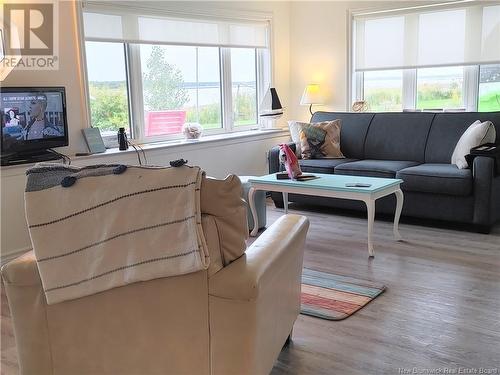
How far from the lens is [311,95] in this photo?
624cm

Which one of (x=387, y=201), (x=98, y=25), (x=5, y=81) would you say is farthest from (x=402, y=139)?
(x=5, y=81)

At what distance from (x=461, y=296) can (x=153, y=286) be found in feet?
6.61

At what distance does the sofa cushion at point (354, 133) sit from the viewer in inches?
215

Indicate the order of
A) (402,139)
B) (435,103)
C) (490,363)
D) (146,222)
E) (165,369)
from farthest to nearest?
(435,103)
(402,139)
(490,363)
(165,369)
(146,222)

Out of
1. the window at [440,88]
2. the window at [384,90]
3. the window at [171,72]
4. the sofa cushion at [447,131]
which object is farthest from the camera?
the window at [384,90]

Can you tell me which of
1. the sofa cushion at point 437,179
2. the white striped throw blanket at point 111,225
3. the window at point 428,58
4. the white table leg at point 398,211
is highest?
the window at point 428,58

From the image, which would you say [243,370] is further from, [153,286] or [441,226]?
[441,226]

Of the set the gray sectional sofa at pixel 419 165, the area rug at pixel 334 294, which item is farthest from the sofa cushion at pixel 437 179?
the area rug at pixel 334 294

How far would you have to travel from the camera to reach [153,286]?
188cm

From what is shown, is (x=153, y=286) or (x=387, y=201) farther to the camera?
(x=387, y=201)

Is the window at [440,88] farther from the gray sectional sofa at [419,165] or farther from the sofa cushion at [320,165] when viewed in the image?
the sofa cushion at [320,165]

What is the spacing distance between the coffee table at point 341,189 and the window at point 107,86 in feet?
4.54

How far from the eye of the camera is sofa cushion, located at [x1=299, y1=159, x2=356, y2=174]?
5.02 meters

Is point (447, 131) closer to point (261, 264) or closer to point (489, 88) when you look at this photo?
point (489, 88)
